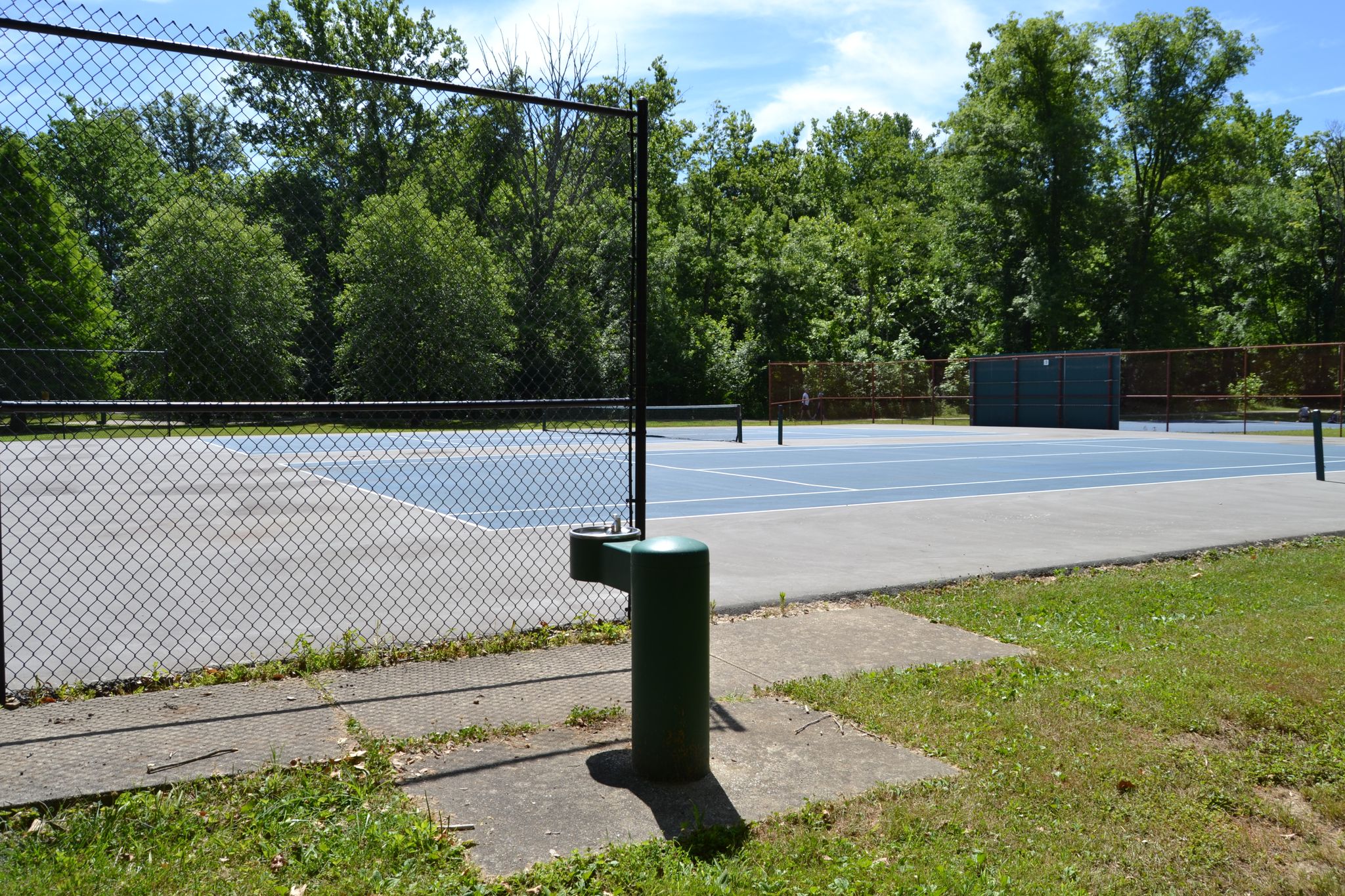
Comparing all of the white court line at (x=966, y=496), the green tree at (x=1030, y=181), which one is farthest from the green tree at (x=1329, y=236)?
the white court line at (x=966, y=496)

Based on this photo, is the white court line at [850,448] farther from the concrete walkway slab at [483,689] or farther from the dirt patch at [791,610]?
the concrete walkway slab at [483,689]

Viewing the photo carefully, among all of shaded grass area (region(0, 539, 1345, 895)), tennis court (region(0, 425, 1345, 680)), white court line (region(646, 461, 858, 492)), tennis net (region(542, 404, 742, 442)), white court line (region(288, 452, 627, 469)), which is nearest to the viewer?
shaded grass area (region(0, 539, 1345, 895))

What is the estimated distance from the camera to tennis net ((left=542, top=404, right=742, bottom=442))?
2147cm

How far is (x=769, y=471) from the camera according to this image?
17.9m

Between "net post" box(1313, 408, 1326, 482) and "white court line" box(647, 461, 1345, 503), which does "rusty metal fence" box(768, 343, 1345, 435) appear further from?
"net post" box(1313, 408, 1326, 482)

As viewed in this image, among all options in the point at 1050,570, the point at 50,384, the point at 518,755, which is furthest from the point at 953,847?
the point at 50,384

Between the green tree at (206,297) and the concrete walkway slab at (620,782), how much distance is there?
3.43m

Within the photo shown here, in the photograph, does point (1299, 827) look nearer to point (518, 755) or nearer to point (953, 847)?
point (953, 847)

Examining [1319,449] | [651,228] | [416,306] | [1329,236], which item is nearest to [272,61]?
[416,306]

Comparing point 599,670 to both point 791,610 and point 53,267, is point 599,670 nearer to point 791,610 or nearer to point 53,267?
point 791,610

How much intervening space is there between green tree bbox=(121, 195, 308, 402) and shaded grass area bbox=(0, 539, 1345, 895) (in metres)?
3.20

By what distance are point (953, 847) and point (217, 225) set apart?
5350mm

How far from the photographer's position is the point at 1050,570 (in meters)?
8.14

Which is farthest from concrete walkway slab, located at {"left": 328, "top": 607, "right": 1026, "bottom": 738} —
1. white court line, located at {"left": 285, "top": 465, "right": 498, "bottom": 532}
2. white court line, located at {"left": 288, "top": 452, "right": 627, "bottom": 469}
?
white court line, located at {"left": 288, "top": 452, "right": 627, "bottom": 469}
